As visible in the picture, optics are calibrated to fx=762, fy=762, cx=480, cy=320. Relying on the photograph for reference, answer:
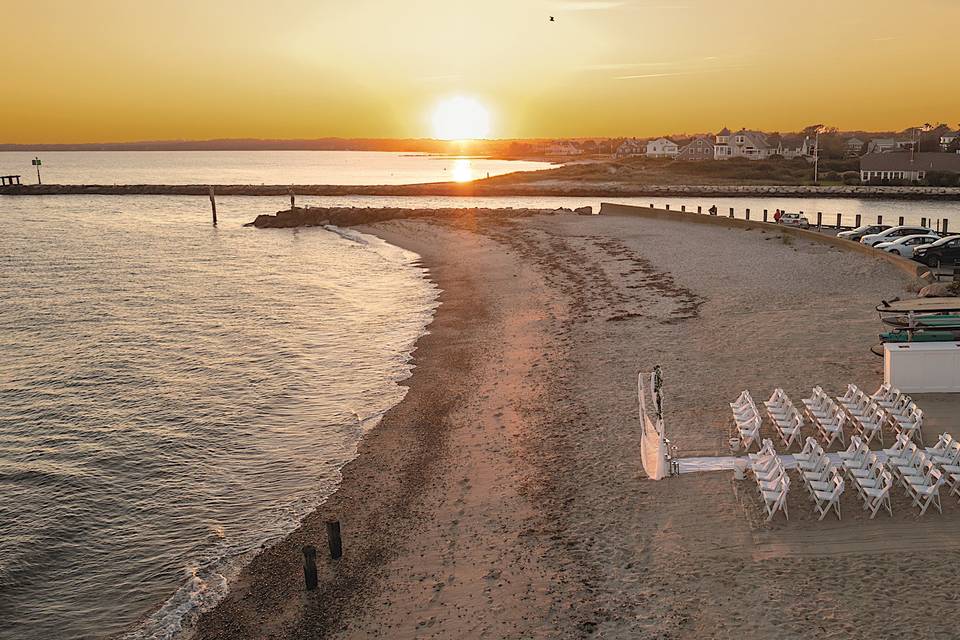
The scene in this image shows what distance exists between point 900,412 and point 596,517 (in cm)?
611

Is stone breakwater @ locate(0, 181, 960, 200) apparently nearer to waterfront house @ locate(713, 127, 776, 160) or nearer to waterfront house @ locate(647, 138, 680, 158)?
waterfront house @ locate(713, 127, 776, 160)

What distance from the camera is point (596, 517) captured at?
38.0ft

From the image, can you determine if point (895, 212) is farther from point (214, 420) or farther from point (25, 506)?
point (25, 506)

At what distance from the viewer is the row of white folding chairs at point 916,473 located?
10609 mm

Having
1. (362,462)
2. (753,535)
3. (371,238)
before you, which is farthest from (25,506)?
(371,238)

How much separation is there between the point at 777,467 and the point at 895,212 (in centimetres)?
6778

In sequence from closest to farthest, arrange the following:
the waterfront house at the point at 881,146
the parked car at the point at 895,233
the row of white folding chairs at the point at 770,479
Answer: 1. the row of white folding chairs at the point at 770,479
2. the parked car at the point at 895,233
3. the waterfront house at the point at 881,146

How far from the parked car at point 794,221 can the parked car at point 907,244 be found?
44.0ft

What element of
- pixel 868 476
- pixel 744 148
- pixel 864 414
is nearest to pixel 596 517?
pixel 868 476

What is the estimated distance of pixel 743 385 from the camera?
16.7m

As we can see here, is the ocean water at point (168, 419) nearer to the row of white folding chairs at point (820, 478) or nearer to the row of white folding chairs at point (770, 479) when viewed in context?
the row of white folding chairs at point (770, 479)

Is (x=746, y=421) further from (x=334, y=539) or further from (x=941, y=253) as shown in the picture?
(x=941, y=253)

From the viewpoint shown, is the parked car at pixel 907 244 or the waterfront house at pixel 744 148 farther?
the waterfront house at pixel 744 148

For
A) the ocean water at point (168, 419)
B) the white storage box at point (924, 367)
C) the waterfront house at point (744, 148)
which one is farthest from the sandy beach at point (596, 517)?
the waterfront house at point (744, 148)
